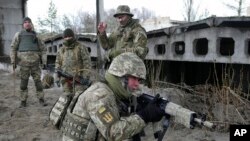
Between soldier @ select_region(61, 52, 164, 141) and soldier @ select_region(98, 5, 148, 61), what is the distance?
2.04m

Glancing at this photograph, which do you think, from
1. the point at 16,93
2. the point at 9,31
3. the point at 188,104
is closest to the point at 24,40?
the point at 16,93

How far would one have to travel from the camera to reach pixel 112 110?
257 cm

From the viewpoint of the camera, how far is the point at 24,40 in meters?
7.21

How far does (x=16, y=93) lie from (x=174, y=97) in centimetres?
504

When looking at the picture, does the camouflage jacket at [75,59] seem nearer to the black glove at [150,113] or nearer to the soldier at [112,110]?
the soldier at [112,110]

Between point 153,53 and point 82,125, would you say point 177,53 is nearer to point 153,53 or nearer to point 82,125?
point 153,53

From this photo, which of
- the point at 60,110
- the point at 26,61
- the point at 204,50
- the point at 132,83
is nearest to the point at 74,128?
the point at 60,110

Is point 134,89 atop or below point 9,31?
below

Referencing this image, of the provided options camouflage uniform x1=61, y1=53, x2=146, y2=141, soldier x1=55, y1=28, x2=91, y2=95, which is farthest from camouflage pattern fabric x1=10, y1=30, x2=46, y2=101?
camouflage uniform x1=61, y1=53, x2=146, y2=141

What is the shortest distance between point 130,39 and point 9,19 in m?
11.8

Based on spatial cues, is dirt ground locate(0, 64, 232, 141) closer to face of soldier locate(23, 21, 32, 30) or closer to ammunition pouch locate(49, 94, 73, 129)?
face of soldier locate(23, 21, 32, 30)

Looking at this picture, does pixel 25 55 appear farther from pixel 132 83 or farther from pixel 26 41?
pixel 132 83

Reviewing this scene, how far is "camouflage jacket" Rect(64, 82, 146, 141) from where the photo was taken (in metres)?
2.53

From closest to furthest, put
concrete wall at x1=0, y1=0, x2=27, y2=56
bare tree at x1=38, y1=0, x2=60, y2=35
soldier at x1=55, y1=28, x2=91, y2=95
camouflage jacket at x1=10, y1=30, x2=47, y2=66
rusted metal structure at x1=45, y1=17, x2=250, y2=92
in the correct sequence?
rusted metal structure at x1=45, y1=17, x2=250, y2=92 → soldier at x1=55, y1=28, x2=91, y2=95 → camouflage jacket at x1=10, y1=30, x2=47, y2=66 → concrete wall at x1=0, y1=0, x2=27, y2=56 → bare tree at x1=38, y1=0, x2=60, y2=35
